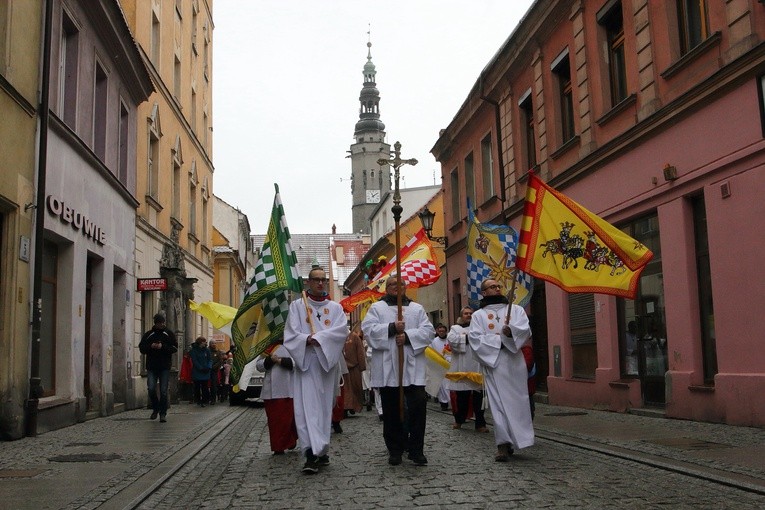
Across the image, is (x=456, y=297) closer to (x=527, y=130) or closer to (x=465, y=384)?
(x=527, y=130)

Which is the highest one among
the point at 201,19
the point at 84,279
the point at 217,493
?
the point at 201,19

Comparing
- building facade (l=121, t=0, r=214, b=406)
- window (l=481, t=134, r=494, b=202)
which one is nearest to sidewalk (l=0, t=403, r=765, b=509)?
building facade (l=121, t=0, r=214, b=406)

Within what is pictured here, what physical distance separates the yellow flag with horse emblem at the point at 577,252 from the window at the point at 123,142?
12313 millimetres

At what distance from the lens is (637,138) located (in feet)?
46.6

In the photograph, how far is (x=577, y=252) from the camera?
902 centimetres

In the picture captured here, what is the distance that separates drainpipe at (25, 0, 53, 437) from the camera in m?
12.0

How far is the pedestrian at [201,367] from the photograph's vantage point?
69.7ft

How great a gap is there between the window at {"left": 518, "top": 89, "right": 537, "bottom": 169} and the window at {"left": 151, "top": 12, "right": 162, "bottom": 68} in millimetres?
9485

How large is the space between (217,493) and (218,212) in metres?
46.7

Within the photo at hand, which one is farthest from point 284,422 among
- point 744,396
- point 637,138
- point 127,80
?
point 127,80

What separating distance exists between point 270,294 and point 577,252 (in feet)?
10.3

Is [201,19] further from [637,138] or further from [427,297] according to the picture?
[637,138]

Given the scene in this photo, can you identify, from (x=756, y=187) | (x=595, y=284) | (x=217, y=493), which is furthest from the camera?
(x=756, y=187)

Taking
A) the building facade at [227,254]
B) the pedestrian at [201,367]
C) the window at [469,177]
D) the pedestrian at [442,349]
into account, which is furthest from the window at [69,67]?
the building facade at [227,254]
